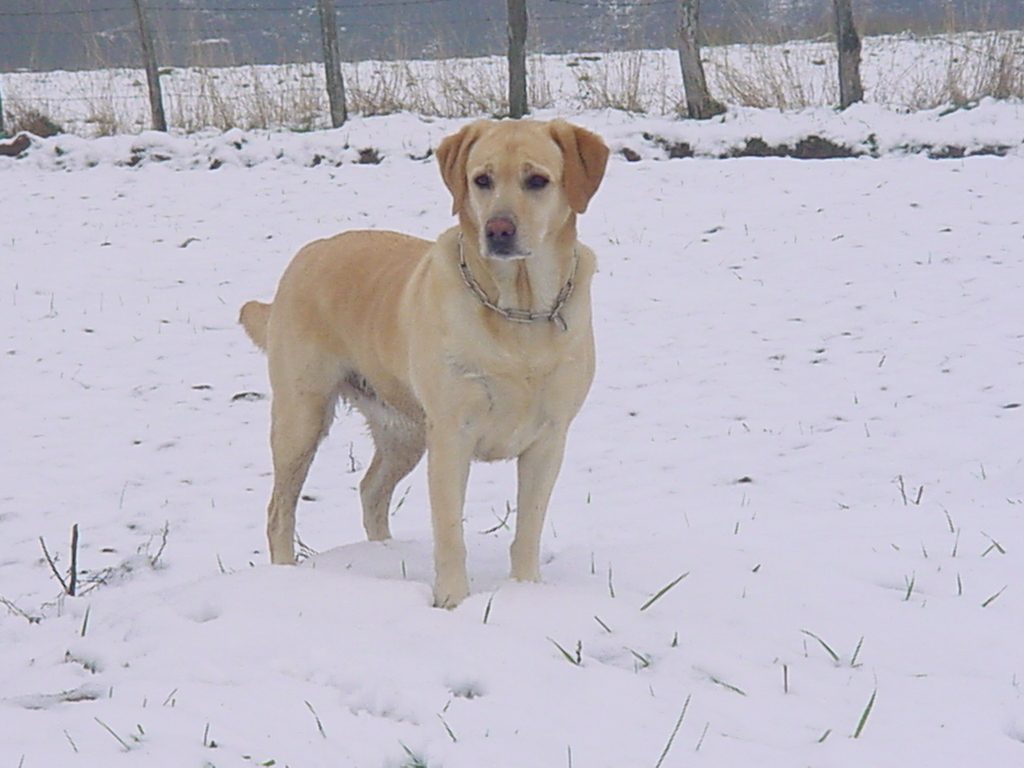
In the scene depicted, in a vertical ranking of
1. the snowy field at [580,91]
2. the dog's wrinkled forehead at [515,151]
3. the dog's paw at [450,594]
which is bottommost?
the dog's paw at [450,594]

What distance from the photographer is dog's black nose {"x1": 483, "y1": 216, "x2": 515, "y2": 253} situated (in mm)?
2994

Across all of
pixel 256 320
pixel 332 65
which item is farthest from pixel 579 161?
pixel 332 65

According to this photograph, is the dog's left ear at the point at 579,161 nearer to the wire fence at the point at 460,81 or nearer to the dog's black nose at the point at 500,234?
the dog's black nose at the point at 500,234

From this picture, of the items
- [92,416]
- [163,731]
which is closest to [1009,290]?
[92,416]

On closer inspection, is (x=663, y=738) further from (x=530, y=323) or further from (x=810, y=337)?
(x=810, y=337)

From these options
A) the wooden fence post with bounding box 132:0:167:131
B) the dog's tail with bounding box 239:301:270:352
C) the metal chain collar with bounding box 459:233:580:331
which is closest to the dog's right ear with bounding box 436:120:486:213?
the metal chain collar with bounding box 459:233:580:331

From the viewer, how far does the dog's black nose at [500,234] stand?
2.99 metres

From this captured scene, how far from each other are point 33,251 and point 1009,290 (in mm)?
7178

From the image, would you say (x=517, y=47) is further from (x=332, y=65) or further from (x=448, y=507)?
(x=448, y=507)

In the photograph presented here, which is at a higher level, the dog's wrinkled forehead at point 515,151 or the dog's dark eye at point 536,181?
Answer: the dog's wrinkled forehead at point 515,151

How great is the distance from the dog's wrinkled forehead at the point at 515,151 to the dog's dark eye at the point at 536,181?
0.06 ft

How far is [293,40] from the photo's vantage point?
2662cm

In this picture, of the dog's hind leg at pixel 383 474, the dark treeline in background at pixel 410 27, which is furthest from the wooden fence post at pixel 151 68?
the dog's hind leg at pixel 383 474

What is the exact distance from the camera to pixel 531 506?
11.1 feet
